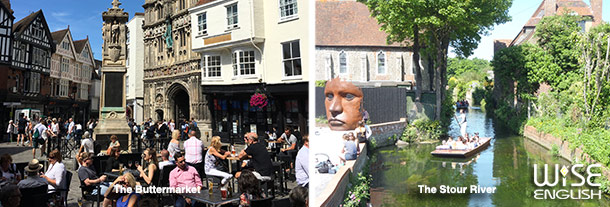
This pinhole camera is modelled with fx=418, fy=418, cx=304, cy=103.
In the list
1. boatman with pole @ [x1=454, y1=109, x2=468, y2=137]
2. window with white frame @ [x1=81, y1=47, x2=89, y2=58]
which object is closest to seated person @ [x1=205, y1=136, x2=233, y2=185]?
window with white frame @ [x1=81, y1=47, x2=89, y2=58]

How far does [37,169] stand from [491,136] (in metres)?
4.71

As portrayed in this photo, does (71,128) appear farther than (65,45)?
Yes

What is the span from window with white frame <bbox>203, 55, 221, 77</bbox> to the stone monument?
57.8 inches

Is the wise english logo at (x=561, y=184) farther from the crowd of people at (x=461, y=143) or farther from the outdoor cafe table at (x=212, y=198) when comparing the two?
the outdoor cafe table at (x=212, y=198)

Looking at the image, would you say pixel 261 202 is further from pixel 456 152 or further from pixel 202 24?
pixel 202 24

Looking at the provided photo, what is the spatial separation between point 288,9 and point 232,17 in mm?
1096

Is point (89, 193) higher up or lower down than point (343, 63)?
lower down

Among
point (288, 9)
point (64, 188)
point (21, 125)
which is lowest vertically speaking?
point (64, 188)

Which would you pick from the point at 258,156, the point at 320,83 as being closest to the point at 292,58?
the point at 320,83

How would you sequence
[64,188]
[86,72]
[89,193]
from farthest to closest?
1. [86,72]
2. [89,193]
3. [64,188]

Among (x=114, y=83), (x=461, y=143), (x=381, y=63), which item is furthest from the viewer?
(x=114, y=83)

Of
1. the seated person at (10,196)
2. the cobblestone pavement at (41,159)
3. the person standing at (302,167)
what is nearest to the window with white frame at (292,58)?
A: the person standing at (302,167)

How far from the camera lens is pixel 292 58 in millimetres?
4500

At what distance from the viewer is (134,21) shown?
581 centimetres
